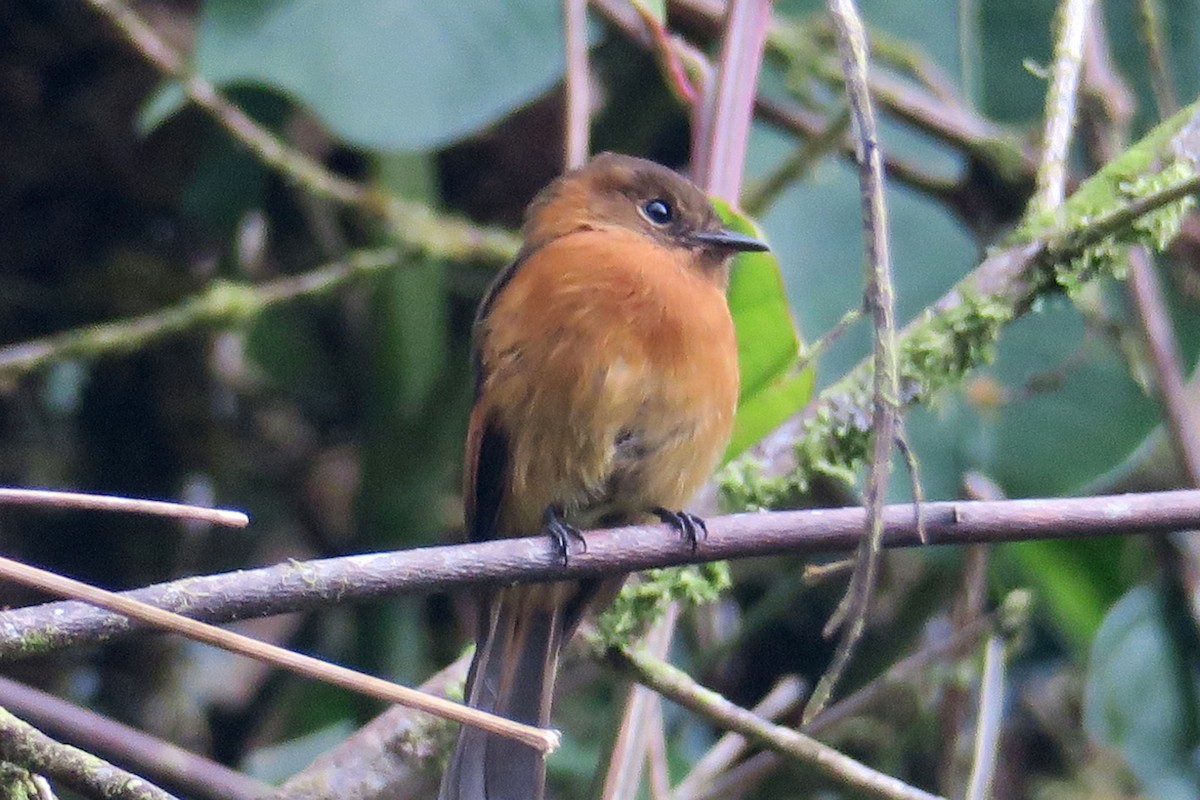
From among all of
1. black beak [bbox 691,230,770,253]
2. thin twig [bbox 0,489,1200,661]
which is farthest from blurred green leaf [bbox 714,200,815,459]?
thin twig [bbox 0,489,1200,661]

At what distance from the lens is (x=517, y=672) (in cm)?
235

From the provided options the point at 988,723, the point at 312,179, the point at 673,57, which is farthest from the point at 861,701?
the point at 312,179

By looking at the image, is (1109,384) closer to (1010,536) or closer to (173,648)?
(1010,536)

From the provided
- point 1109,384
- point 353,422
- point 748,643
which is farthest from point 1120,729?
point 353,422

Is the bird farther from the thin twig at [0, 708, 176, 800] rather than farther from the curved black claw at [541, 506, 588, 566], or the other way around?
the thin twig at [0, 708, 176, 800]

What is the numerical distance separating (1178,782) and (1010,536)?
64.0 inches

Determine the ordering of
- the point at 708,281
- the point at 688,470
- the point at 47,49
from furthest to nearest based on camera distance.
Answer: the point at 47,49
the point at 708,281
the point at 688,470

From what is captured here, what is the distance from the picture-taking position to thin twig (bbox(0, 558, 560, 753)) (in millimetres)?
1096

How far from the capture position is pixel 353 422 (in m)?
3.52

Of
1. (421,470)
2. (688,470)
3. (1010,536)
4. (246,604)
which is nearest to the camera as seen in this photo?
(246,604)

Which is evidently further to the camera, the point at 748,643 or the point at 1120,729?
the point at 748,643

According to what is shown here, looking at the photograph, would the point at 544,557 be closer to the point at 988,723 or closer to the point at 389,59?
the point at 988,723

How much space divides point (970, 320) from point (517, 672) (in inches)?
34.7

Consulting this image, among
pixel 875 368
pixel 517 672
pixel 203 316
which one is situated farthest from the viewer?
pixel 203 316
